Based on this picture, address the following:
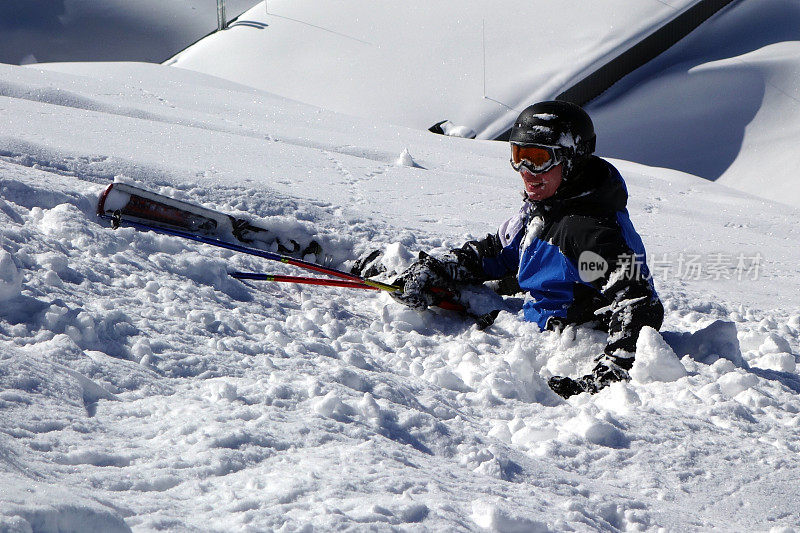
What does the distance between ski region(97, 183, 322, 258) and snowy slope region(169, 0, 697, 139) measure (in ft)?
20.6

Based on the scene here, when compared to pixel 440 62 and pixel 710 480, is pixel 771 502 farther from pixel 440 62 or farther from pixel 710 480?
pixel 440 62

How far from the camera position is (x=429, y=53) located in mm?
11203

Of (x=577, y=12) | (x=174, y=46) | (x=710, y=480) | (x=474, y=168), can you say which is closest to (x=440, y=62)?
(x=577, y=12)

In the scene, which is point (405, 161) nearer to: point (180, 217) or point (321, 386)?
point (180, 217)

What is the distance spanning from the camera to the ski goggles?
128 inches

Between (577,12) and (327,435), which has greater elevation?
(577,12)

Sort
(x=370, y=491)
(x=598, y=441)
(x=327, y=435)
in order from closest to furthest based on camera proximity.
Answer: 1. (x=370, y=491)
2. (x=327, y=435)
3. (x=598, y=441)

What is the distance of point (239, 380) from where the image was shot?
2.31 m

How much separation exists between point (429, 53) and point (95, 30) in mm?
9161

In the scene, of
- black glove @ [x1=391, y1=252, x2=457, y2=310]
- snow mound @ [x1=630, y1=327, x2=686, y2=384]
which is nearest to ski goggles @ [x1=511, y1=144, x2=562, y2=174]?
black glove @ [x1=391, y1=252, x2=457, y2=310]

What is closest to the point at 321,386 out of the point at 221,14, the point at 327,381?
the point at 327,381

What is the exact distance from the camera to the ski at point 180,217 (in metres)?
3.57

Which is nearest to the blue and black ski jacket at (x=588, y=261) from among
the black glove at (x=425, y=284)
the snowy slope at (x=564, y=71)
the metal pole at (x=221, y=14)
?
the black glove at (x=425, y=284)

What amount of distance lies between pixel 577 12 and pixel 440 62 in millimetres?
2101
